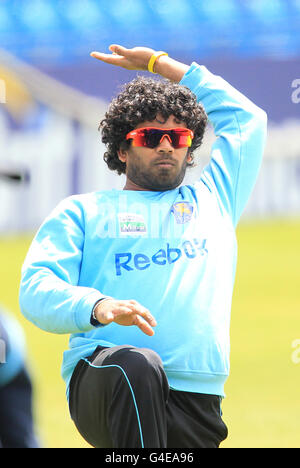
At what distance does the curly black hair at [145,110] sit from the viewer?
2949 mm

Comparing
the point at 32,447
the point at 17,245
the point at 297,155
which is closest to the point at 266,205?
the point at 297,155

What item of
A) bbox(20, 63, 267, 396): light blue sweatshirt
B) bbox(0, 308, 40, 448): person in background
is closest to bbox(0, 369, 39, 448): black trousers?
bbox(0, 308, 40, 448): person in background

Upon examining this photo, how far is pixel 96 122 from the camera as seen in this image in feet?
49.8

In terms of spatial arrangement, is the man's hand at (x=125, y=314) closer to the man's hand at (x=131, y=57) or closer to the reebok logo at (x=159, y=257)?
the reebok logo at (x=159, y=257)

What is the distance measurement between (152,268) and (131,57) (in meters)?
Result: 0.91

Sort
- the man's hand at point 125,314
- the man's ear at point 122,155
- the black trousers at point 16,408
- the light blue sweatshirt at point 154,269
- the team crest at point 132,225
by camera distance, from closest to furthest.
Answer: the black trousers at point 16,408
the man's hand at point 125,314
the light blue sweatshirt at point 154,269
the team crest at point 132,225
the man's ear at point 122,155

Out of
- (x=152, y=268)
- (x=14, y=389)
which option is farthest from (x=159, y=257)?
(x=14, y=389)

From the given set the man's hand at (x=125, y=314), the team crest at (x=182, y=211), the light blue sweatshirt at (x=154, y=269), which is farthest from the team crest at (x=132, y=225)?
the man's hand at (x=125, y=314)

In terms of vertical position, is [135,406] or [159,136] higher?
[159,136]

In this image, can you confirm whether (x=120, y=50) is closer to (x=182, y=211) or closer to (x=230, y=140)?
(x=230, y=140)

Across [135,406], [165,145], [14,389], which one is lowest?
[135,406]

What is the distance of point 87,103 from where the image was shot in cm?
1521

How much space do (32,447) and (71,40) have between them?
15.0 meters

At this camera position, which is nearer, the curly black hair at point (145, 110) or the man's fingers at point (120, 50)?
the curly black hair at point (145, 110)
